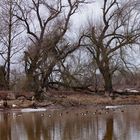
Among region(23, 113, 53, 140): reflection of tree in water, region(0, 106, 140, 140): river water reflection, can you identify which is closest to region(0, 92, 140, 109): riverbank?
region(23, 113, 53, 140): reflection of tree in water

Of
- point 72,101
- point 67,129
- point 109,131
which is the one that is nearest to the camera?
point 109,131

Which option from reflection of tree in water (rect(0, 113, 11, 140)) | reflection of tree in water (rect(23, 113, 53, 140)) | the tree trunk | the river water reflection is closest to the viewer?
the river water reflection

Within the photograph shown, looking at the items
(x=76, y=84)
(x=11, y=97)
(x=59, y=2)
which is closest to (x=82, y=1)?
(x=59, y=2)

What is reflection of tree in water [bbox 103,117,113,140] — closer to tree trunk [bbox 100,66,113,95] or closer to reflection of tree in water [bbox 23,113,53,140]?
reflection of tree in water [bbox 23,113,53,140]

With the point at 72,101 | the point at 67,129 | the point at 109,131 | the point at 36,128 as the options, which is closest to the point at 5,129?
the point at 36,128

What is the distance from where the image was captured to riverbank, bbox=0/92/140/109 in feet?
110

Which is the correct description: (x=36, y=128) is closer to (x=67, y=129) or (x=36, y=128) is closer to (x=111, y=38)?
(x=67, y=129)

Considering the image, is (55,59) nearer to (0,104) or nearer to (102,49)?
(102,49)

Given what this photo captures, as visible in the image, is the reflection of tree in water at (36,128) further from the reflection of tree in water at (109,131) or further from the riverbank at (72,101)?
the riverbank at (72,101)

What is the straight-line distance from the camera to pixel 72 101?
34.8 m

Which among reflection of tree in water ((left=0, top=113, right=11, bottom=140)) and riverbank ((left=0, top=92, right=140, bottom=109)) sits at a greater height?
riverbank ((left=0, top=92, right=140, bottom=109))

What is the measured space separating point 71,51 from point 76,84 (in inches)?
123

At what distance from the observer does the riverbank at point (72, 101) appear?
33500 millimetres

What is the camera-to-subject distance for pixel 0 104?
3278 cm
